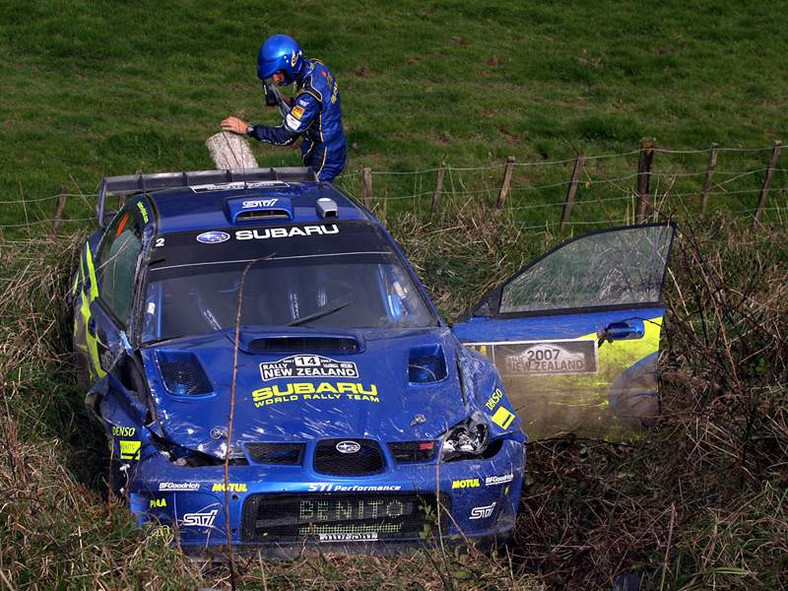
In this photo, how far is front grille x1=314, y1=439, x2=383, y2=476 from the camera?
559 cm

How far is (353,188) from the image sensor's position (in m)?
14.8

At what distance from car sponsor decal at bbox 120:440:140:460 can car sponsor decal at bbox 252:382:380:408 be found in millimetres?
572

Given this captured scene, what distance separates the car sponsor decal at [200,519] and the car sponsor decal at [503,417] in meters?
1.45

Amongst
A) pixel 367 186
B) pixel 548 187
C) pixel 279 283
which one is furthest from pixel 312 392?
pixel 548 187

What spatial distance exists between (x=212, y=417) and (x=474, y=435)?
4.02ft

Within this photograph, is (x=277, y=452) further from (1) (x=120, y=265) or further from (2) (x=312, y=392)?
(1) (x=120, y=265)

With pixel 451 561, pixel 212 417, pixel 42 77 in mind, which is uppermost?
pixel 212 417

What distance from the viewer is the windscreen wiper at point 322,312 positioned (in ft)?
21.8

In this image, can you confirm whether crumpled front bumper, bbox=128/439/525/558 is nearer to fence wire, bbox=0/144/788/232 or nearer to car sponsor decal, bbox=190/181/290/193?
car sponsor decal, bbox=190/181/290/193

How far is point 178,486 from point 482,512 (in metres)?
1.38

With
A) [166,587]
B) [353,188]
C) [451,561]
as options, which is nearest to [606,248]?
[451,561]

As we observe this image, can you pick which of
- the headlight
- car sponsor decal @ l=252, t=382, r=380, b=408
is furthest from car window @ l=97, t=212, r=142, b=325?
the headlight

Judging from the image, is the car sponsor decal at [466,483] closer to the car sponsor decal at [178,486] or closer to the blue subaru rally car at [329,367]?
the blue subaru rally car at [329,367]

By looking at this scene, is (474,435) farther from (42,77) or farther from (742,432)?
(42,77)
